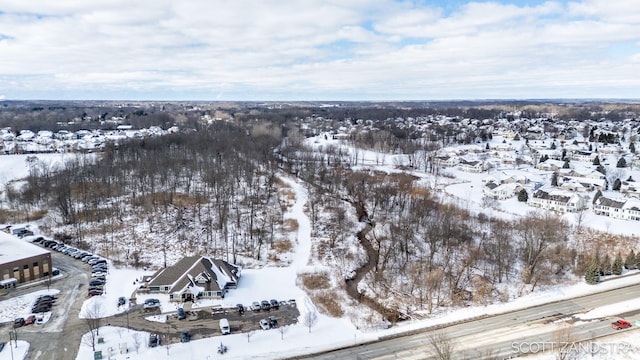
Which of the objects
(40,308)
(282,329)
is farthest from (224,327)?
(40,308)

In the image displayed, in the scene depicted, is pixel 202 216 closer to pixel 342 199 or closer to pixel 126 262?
pixel 126 262

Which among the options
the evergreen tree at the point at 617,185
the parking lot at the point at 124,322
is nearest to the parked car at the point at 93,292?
the parking lot at the point at 124,322

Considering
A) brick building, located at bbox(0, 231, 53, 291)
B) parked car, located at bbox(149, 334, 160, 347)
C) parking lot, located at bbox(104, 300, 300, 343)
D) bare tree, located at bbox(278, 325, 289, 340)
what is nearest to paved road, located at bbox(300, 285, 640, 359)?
bare tree, located at bbox(278, 325, 289, 340)

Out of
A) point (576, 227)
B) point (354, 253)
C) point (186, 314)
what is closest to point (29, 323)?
point (186, 314)

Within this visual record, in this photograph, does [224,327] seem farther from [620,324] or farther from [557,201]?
[557,201]

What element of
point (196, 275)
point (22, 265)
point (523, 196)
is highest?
point (523, 196)

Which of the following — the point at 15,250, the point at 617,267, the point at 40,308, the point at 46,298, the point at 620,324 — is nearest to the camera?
the point at 620,324

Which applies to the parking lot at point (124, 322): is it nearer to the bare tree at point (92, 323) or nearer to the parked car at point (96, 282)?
the parked car at point (96, 282)
